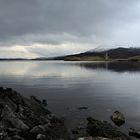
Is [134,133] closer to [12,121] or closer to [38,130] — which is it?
[38,130]

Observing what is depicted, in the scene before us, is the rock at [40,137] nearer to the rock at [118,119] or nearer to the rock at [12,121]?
the rock at [12,121]

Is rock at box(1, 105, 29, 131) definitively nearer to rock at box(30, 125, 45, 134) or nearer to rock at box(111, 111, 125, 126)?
rock at box(30, 125, 45, 134)

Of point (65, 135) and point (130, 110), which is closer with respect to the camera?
point (65, 135)

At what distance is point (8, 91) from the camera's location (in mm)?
41438

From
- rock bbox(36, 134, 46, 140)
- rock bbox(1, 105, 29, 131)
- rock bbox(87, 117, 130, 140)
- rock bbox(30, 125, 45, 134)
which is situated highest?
rock bbox(1, 105, 29, 131)

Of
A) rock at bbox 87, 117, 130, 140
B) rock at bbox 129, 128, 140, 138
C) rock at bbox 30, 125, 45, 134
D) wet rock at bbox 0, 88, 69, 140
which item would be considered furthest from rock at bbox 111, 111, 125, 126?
rock at bbox 30, 125, 45, 134

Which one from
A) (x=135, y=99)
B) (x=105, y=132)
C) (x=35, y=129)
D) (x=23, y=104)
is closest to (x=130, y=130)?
(x=105, y=132)

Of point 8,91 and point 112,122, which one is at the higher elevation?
point 8,91

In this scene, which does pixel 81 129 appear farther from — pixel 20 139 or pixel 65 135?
pixel 20 139

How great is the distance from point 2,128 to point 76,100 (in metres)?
26.1

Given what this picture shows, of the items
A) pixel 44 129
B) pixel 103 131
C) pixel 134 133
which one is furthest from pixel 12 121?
pixel 134 133

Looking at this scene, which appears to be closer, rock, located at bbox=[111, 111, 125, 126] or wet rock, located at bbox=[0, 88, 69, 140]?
wet rock, located at bbox=[0, 88, 69, 140]

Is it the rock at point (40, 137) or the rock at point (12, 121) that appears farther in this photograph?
the rock at point (12, 121)

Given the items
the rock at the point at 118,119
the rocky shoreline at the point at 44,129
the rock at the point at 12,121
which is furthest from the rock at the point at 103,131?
the rock at the point at 12,121
